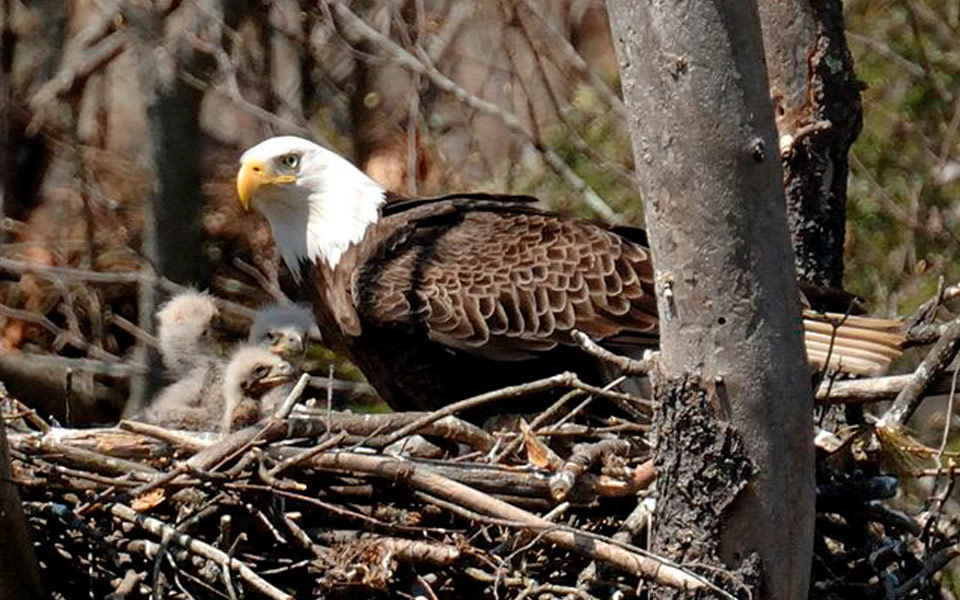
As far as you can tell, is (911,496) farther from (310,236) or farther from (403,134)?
(403,134)

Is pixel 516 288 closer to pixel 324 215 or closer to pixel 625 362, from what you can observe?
pixel 324 215

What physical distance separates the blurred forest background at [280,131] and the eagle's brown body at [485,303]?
65.0 inches

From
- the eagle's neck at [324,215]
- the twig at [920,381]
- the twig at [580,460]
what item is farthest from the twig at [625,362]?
the eagle's neck at [324,215]

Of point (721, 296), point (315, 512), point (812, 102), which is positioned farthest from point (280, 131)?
point (721, 296)

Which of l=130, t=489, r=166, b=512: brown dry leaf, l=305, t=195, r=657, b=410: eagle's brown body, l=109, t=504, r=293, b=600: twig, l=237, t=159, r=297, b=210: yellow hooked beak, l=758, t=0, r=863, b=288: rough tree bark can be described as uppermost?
l=758, t=0, r=863, b=288: rough tree bark

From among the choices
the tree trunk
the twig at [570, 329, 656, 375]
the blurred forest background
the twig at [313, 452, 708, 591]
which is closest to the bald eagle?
the twig at [313, 452, 708, 591]

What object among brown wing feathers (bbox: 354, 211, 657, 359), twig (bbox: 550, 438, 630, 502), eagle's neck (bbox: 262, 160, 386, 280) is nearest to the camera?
twig (bbox: 550, 438, 630, 502)

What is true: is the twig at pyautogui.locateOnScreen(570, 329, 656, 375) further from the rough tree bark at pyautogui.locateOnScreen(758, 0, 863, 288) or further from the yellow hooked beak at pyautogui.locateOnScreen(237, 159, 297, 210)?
the yellow hooked beak at pyautogui.locateOnScreen(237, 159, 297, 210)

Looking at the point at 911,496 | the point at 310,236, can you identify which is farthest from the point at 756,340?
the point at 911,496

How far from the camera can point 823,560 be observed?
17.1ft

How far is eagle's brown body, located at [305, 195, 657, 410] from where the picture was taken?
6.05 m

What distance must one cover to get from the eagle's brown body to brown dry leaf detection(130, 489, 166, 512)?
3.88 feet

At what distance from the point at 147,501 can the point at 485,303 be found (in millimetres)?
1348

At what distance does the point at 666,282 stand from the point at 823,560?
52.3 inches
